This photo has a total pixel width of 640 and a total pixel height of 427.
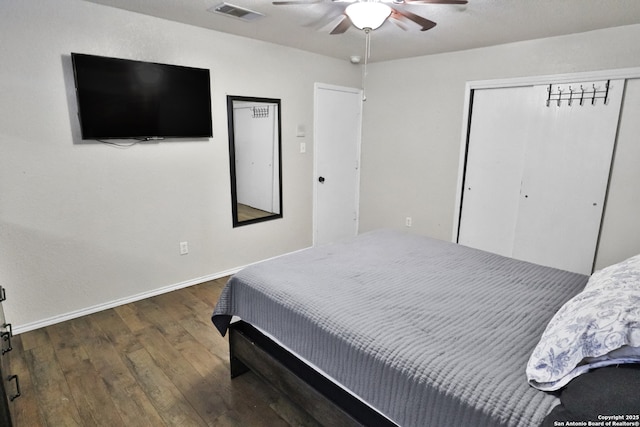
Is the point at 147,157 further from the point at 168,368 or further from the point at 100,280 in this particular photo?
the point at 168,368

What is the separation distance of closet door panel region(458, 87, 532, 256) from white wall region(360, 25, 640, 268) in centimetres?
16

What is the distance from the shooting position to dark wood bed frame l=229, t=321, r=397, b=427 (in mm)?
1496

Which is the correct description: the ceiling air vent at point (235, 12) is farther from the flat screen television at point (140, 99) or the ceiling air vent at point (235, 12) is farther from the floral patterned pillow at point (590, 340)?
the floral patterned pillow at point (590, 340)

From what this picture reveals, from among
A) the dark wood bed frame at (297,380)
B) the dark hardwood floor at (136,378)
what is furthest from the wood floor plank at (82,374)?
the dark wood bed frame at (297,380)

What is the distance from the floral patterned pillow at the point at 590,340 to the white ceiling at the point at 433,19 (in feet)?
6.91

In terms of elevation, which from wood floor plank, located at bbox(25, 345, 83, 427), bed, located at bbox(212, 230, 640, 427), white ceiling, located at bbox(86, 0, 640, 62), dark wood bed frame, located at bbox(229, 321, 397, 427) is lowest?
wood floor plank, located at bbox(25, 345, 83, 427)

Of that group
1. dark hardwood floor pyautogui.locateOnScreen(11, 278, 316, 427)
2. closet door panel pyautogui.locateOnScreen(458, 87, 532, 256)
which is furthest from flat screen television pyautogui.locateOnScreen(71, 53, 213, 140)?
closet door panel pyautogui.locateOnScreen(458, 87, 532, 256)

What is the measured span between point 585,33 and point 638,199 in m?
1.47

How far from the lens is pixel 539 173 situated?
3.42m

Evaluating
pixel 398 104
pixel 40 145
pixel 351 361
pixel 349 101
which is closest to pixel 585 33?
pixel 398 104

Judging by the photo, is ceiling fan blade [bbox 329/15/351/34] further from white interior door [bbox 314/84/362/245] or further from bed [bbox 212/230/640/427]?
white interior door [bbox 314/84/362/245]

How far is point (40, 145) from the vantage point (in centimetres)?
252

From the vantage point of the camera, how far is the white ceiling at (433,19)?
2463 mm

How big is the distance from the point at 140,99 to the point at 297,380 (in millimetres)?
2457
